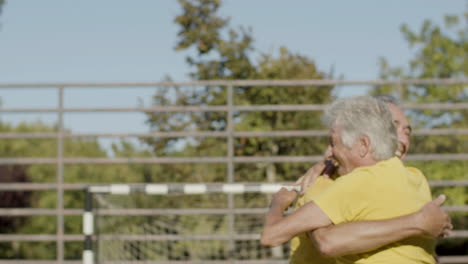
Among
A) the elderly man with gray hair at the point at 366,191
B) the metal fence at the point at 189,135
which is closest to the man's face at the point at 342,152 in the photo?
the elderly man with gray hair at the point at 366,191

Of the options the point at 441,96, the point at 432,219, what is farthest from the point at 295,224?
the point at 441,96

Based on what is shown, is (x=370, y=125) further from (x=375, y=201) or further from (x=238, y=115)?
(x=238, y=115)

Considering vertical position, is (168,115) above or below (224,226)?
above

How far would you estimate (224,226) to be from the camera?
21.6 ft

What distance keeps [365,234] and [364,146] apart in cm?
27

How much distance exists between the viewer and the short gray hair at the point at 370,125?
203 cm

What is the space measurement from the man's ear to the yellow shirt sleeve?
11cm

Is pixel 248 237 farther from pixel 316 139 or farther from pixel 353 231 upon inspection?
pixel 353 231

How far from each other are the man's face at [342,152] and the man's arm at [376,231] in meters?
0.21

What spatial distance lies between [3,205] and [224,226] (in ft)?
58.8

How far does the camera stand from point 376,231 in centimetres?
191

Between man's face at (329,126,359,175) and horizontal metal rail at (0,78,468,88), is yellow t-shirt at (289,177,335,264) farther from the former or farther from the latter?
horizontal metal rail at (0,78,468,88)

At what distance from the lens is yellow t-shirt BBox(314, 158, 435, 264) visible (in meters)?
1.96

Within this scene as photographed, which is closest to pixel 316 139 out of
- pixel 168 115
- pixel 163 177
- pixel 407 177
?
pixel 163 177
